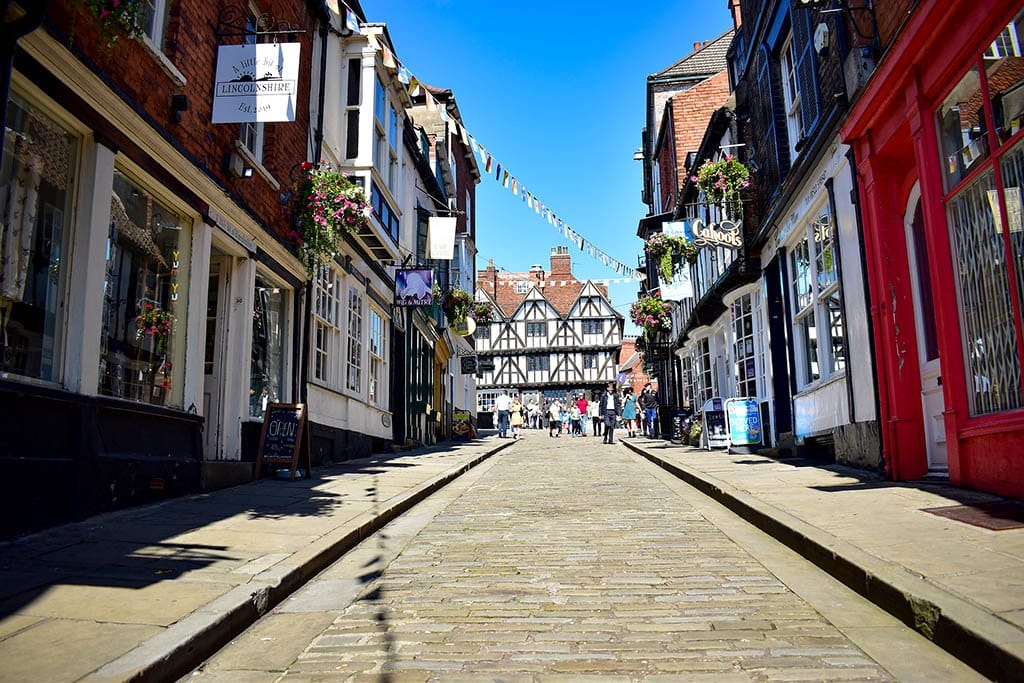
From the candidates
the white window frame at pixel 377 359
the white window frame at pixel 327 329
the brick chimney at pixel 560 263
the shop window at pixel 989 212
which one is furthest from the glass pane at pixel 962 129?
the brick chimney at pixel 560 263

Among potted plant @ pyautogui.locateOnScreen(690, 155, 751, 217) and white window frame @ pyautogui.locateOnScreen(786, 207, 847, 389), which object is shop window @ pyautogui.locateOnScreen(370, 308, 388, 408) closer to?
potted plant @ pyautogui.locateOnScreen(690, 155, 751, 217)

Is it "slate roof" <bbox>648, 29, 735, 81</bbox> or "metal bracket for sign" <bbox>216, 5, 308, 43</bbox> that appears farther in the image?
"slate roof" <bbox>648, 29, 735, 81</bbox>

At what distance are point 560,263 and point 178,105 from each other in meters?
53.0

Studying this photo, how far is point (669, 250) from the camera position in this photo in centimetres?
1753

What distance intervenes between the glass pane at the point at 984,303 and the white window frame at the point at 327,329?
27.3 feet

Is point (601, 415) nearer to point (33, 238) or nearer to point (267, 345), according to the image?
point (267, 345)

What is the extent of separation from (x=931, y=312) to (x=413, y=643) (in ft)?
21.3

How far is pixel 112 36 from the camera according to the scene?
5.73 metres

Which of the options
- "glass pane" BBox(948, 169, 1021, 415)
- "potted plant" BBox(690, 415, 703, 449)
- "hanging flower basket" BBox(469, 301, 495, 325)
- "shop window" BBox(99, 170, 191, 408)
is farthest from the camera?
"hanging flower basket" BBox(469, 301, 495, 325)

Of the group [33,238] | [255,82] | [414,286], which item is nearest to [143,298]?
[33,238]

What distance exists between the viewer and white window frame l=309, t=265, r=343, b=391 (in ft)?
38.9

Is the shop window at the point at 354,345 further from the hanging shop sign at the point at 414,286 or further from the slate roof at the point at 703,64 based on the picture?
the slate roof at the point at 703,64

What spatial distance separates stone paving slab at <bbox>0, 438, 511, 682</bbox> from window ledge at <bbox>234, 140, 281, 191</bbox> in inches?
155

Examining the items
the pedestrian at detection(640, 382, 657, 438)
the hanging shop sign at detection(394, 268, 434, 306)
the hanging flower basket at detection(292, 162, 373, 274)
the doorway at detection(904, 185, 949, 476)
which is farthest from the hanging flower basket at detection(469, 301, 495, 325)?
the doorway at detection(904, 185, 949, 476)
